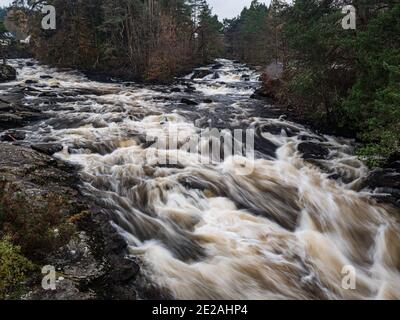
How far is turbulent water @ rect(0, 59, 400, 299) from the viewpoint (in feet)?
19.5

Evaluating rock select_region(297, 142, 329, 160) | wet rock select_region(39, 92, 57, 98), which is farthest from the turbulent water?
wet rock select_region(39, 92, 57, 98)

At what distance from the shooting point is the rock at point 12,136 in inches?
431

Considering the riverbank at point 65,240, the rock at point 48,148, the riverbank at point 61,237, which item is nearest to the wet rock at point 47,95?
the rock at point 48,148

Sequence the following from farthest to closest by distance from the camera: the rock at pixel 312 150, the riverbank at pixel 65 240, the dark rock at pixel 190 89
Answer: the dark rock at pixel 190 89 < the rock at pixel 312 150 < the riverbank at pixel 65 240

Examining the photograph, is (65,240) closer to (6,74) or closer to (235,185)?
(235,185)

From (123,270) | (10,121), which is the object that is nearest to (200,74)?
(10,121)

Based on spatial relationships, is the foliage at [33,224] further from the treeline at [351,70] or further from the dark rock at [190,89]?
the dark rock at [190,89]

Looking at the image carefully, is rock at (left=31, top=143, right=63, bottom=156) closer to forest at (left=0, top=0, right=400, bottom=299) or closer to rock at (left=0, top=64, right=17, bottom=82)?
forest at (left=0, top=0, right=400, bottom=299)

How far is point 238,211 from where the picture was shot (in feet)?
26.0

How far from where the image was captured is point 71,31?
3722cm

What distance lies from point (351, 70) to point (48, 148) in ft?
36.0

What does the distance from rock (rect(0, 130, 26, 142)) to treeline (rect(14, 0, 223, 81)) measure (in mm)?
19522

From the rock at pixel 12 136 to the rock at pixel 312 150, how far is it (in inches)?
374

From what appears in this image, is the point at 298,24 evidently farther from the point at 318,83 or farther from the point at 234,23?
the point at 234,23
